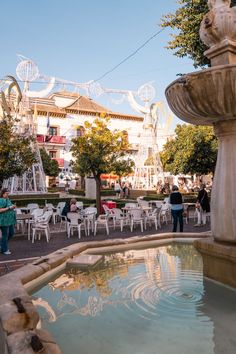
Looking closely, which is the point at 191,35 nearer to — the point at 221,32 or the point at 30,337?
the point at 221,32

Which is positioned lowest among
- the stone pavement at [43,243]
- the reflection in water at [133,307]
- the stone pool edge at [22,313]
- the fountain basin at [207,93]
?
the stone pavement at [43,243]

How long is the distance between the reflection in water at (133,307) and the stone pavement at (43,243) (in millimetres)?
2109

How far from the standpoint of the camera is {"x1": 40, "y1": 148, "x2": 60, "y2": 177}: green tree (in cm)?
3984

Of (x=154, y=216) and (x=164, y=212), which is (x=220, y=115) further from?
(x=164, y=212)

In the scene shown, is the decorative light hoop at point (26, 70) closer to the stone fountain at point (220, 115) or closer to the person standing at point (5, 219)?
the person standing at point (5, 219)

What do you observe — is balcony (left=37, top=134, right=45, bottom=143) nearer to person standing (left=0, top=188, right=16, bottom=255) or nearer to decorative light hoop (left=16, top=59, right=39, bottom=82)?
decorative light hoop (left=16, top=59, right=39, bottom=82)

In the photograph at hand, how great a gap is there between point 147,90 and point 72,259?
75.4ft

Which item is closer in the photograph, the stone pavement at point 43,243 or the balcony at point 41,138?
the stone pavement at point 43,243

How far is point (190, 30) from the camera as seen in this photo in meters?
11.3

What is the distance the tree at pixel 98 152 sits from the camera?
14.4 meters

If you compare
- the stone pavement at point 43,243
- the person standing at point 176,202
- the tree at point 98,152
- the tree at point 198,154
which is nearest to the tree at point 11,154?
the tree at point 98,152

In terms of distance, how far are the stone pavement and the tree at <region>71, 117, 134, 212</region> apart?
298 centimetres

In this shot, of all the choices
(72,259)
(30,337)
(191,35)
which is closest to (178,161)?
(191,35)

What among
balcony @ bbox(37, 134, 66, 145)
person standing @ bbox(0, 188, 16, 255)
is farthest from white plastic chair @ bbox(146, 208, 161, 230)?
balcony @ bbox(37, 134, 66, 145)
